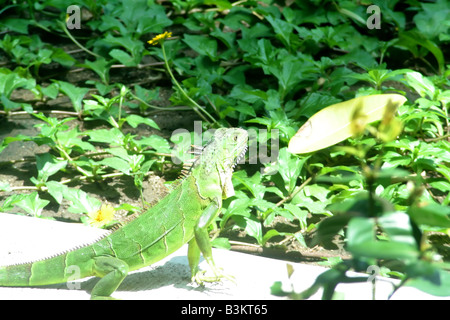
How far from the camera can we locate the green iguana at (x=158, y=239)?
2.34 meters

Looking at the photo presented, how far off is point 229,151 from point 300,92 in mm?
2053

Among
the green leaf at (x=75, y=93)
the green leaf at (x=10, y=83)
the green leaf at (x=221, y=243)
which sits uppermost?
the green leaf at (x=10, y=83)

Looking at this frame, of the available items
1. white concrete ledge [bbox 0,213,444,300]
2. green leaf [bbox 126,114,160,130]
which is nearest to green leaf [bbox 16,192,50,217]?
white concrete ledge [bbox 0,213,444,300]

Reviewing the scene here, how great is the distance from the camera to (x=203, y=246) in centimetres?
231

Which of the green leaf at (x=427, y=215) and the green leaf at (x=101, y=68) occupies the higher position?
Result: the green leaf at (x=427, y=215)

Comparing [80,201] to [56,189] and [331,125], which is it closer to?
[56,189]

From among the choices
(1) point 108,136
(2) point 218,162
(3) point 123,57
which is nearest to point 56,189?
(1) point 108,136

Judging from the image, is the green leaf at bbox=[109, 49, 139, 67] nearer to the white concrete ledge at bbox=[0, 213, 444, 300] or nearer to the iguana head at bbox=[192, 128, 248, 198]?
the white concrete ledge at bbox=[0, 213, 444, 300]

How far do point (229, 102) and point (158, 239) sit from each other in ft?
6.24

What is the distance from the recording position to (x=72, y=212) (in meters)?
3.39

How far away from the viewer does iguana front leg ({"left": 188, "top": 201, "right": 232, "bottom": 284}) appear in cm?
231

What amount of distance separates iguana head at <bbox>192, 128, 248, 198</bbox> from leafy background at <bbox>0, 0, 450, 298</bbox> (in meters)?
0.27

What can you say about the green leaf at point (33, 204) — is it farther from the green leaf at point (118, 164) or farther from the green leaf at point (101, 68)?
the green leaf at point (101, 68)

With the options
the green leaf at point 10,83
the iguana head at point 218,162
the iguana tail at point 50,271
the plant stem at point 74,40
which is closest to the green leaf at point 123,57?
the plant stem at point 74,40
